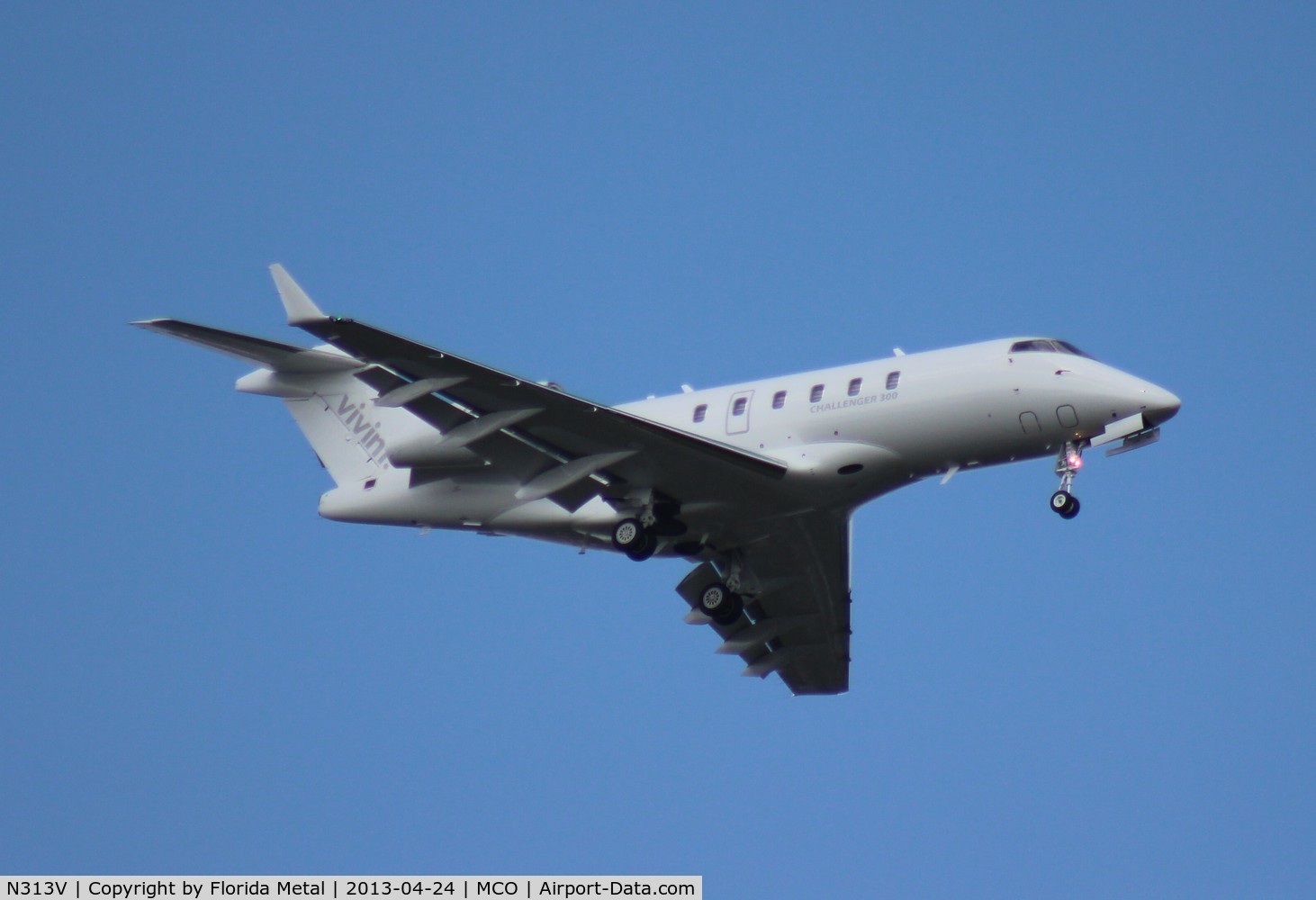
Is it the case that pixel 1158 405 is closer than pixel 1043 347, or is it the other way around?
pixel 1158 405

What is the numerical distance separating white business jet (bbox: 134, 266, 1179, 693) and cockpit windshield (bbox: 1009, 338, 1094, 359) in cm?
4

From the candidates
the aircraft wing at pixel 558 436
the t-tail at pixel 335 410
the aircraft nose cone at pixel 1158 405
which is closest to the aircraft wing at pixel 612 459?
the aircraft wing at pixel 558 436

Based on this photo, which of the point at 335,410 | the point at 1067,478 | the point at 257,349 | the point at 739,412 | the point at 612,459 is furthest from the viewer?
the point at 335,410

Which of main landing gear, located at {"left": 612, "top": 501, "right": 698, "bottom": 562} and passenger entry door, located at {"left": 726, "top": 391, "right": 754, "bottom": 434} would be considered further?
passenger entry door, located at {"left": 726, "top": 391, "right": 754, "bottom": 434}

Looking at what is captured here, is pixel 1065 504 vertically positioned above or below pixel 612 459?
below

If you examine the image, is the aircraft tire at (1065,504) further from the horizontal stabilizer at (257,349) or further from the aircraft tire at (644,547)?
the horizontal stabilizer at (257,349)

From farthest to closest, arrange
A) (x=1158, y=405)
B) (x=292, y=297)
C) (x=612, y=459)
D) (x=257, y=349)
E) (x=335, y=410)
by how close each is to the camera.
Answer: (x=335, y=410)
(x=257, y=349)
(x=612, y=459)
(x=1158, y=405)
(x=292, y=297)

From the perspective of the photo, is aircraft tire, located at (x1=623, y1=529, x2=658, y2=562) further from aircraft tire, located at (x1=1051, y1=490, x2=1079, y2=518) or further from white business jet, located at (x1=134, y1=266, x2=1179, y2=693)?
aircraft tire, located at (x1=1051, y1=490, x2=1079, y2=518)

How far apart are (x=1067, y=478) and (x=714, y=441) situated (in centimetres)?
527

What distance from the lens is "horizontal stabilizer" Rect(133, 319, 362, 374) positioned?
2422 centimetres

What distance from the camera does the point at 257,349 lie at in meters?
27.1

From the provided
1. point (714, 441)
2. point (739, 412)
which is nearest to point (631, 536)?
point (714, 441)

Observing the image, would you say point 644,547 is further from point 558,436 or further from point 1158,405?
point 1158,405

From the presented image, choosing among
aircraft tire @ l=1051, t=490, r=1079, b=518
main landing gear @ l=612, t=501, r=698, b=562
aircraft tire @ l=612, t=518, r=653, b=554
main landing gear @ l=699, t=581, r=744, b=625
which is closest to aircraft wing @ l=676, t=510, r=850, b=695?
main landing gear @ l=699, t=581, r=744, b=625
